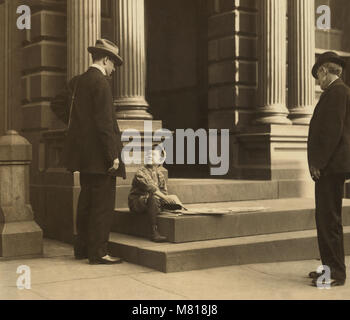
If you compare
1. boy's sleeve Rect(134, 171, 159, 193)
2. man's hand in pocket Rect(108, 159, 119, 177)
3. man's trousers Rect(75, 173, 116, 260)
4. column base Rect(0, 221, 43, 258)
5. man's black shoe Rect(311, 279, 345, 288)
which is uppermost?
man's hand in pocket Rect(108, 159, 119, 177)

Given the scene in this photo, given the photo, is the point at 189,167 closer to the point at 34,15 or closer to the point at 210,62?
the point at 210,62

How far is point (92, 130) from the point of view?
306 inches

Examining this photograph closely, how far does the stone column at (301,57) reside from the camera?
12.2 metres

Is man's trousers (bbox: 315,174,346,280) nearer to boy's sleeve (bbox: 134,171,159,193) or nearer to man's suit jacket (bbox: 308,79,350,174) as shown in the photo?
man's suit jacket (bbox: 308,79,350,174)

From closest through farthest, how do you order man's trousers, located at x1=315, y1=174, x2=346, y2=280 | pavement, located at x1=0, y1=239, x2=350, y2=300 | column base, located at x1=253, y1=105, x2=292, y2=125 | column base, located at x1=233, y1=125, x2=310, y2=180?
pavement, located at x1=0, y1=239, x2=350, y2=300, man's trousers, located at x1=315, y1=174, x2=346, y2=280, column base, located at x1=233, y1=125, x2=310, y2=180, column base, located at x1=253, y1=105, x2=292, y2=125

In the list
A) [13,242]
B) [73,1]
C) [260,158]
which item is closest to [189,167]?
[260,158]

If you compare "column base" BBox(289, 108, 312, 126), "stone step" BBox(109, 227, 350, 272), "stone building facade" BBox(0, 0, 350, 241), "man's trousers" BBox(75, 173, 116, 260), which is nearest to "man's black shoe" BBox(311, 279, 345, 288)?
"stone step" BBox(109, 227, 350, 272)

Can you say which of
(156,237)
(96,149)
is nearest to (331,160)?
(156,237)

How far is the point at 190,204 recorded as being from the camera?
9.83 m

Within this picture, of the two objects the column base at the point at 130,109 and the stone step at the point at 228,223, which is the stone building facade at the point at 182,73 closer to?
the column base at the point at 130,109

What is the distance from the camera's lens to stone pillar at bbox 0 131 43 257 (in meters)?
8.35

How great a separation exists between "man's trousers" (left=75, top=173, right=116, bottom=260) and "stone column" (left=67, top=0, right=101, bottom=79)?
8.33 feet

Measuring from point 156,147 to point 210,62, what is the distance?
3.34m

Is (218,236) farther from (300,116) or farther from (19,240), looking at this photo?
(300,116)
